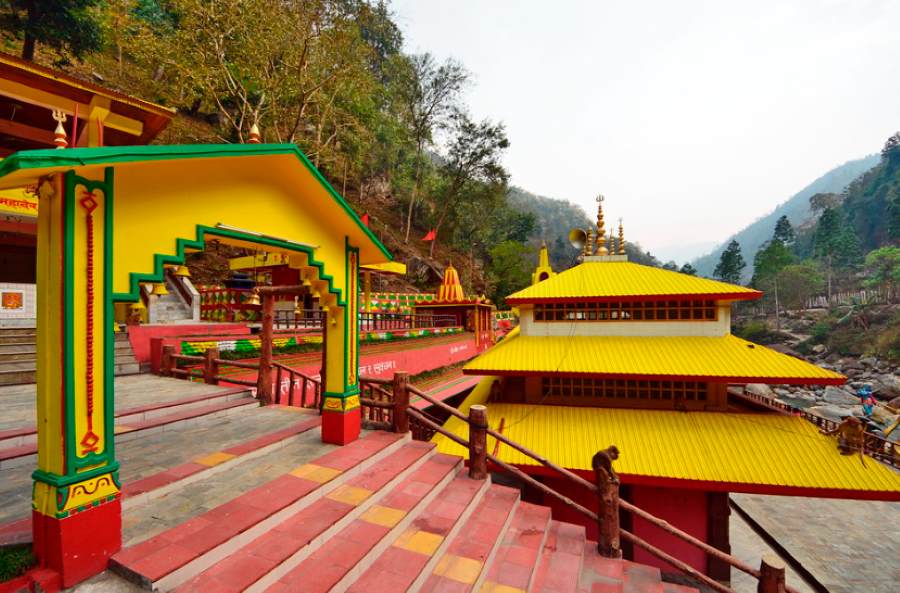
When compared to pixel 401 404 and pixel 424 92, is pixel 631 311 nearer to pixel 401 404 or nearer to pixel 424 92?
pixel 401 404

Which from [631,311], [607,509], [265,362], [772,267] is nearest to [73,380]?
[265,362]

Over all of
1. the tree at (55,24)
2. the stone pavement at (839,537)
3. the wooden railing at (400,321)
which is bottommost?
the stone pavement at (839,537)

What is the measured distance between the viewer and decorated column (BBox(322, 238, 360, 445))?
5.71 metres

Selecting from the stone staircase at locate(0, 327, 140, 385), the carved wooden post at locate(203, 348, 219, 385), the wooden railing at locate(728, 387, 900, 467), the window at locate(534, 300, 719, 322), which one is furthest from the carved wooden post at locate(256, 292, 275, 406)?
the wooden railing at locate(728, 387, 900, 467)

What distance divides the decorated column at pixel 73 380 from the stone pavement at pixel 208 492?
0.39 m

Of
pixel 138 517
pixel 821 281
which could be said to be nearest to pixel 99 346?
pixel 138 517

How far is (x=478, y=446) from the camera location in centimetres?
580

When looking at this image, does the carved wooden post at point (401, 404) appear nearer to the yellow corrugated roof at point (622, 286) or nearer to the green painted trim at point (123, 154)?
the green painted trim at point (123, 154)

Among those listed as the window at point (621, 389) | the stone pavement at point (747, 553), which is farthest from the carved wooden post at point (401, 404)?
the stone pavement at point (747, 553)

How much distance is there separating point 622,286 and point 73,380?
1044 centimetres

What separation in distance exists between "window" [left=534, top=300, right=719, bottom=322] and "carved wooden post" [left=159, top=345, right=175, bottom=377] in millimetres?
9502

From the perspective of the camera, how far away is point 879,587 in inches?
378

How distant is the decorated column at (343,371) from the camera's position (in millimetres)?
5711

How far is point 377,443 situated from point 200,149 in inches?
176
